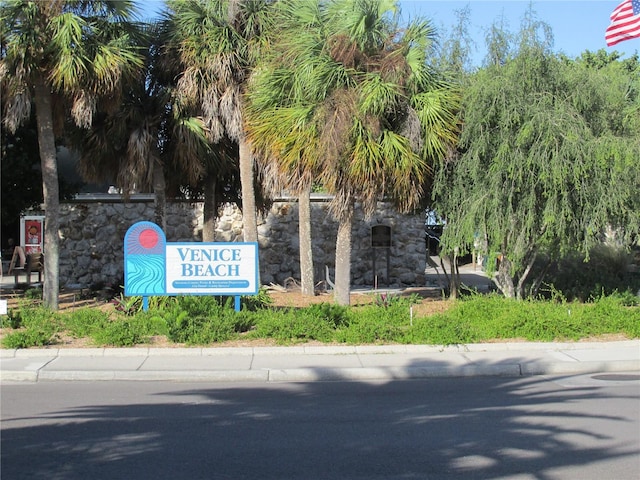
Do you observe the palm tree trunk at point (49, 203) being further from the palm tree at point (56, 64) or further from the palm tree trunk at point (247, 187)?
the palm tree trunk at point (247, 187)

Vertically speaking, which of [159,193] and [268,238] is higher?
[159,193]

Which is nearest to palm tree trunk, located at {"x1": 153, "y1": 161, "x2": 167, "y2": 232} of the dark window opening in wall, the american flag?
the dark window opening in wall

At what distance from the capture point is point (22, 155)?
1725 cm

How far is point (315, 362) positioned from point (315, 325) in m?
1.39

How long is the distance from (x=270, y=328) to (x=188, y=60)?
738 centimetres

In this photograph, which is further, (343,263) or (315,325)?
(343,263)

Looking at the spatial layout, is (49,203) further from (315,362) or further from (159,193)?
(315,362)

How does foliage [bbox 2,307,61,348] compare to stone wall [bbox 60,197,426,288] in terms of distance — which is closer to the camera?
foliage [bbox 2,307,61,348]

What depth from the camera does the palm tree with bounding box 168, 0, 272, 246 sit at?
15.7 m

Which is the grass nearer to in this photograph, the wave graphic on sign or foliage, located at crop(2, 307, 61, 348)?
foliage, located at crop(2, 307, 61, 348)

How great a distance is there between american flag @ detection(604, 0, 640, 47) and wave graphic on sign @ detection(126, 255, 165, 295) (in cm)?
Answer: 1111

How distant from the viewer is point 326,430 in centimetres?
693

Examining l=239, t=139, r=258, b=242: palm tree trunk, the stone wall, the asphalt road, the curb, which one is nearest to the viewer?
the asphalt road

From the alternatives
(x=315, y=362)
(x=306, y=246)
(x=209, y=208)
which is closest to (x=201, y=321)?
(x=315, y=362)
